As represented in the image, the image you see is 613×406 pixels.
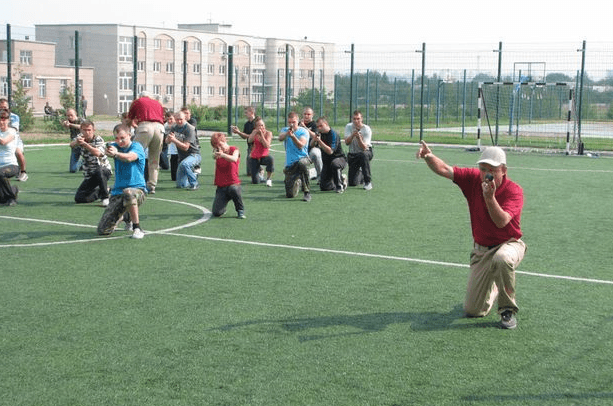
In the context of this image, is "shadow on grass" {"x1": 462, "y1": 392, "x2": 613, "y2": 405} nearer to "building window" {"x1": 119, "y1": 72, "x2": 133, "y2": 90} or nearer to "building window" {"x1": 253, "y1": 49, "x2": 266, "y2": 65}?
"building window" {"x1": 253, "y1": 49, "x2": 266, "y2": 65}

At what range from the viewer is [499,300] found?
7523mm

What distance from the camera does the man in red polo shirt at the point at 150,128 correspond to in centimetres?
1703

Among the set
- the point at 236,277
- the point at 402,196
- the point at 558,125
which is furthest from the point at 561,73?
the point at 236,277

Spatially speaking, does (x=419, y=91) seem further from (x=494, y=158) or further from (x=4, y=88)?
Answer: (x=494, y=158)

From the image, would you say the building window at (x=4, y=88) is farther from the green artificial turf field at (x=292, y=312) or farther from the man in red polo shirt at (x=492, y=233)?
the man in red polo shirt at (x=492, y=233)

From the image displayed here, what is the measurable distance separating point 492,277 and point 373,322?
115 cm

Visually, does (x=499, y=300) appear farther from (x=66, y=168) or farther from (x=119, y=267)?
(x=66, y=168)

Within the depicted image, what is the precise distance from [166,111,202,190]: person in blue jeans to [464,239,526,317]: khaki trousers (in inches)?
405

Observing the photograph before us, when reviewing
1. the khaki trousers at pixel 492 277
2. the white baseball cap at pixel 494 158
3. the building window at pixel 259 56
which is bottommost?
the khaki trousers at pixel 492 277

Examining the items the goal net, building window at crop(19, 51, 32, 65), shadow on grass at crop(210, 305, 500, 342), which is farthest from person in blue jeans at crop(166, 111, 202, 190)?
building window at crop(19, 51, 32, 65)

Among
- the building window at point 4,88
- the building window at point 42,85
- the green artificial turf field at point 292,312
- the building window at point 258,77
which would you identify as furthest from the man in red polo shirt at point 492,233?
the building window at point 42,85

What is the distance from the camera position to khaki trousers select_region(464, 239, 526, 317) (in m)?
7.52

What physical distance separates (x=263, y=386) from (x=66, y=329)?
222cm

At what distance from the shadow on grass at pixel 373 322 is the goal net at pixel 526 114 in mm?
20263
